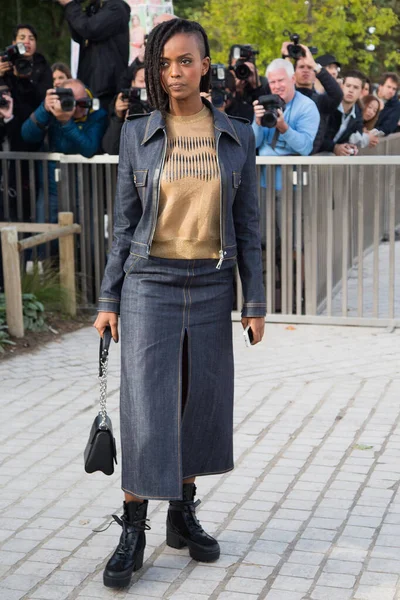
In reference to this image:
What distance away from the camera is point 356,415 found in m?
7.12

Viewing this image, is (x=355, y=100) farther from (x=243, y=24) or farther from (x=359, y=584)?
(x=243, y=24)

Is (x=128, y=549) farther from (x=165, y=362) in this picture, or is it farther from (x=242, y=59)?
(x=242, y=59)

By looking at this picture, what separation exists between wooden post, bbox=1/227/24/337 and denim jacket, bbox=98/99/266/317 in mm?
4319

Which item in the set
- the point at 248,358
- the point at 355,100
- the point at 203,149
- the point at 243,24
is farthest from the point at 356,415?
the point at 243,24

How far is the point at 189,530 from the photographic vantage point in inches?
193

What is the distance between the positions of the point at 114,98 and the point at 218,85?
1143 mm

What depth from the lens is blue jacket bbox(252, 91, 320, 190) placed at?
9852 millimetres

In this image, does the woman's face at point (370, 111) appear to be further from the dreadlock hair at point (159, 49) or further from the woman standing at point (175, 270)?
the dreadlock hair at point (159, 49)

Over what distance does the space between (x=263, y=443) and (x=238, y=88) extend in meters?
4.92

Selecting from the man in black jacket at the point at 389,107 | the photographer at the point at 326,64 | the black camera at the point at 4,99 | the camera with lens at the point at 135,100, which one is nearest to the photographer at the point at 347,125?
the photographer at the point at 326,64

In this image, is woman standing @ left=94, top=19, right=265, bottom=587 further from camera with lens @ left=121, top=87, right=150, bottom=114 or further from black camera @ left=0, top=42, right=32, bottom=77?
black camera @ left=0, top=42, right=32, bottom=77

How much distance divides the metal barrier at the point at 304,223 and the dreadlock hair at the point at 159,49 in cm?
491

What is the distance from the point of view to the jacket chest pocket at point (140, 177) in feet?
15.0

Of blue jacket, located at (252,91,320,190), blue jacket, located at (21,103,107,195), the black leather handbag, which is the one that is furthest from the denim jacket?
blue jacket, located at (21,103,107,195)
